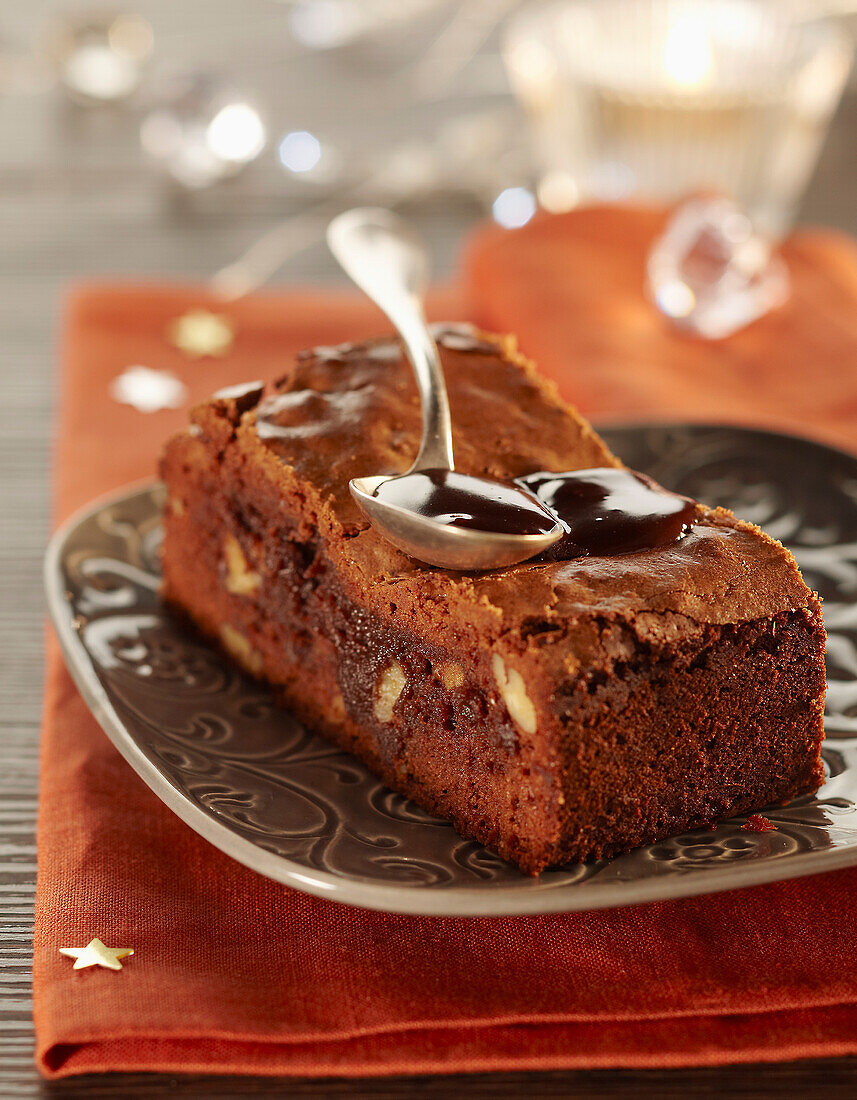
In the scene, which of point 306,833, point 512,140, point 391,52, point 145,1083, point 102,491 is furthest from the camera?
point 391,52

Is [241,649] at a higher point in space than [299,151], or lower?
lower

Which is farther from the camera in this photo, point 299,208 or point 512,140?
point 512,140

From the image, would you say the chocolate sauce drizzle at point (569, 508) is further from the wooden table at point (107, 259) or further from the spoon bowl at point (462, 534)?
the wooden table at point (107, 259)

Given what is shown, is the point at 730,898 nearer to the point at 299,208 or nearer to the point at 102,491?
the point at 102,491

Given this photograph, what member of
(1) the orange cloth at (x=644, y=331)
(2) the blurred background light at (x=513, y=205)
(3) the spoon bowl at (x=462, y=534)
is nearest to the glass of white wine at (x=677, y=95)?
(2) the blurred background light at (x=513, y=205)

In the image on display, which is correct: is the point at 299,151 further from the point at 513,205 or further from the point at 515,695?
the point at 515,695

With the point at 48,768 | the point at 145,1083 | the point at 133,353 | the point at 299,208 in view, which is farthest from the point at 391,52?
the point at 145,1083

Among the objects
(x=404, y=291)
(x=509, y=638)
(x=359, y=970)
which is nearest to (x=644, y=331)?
(x=404, y=291)
